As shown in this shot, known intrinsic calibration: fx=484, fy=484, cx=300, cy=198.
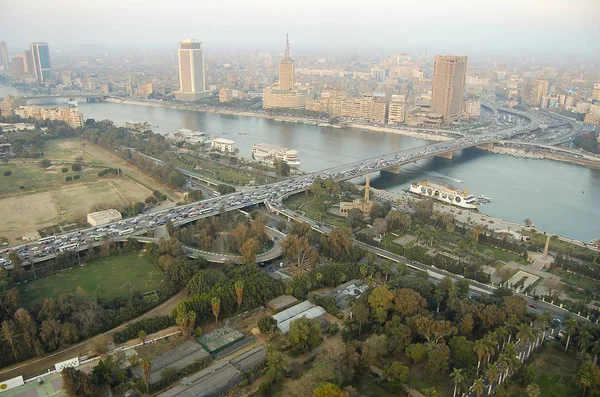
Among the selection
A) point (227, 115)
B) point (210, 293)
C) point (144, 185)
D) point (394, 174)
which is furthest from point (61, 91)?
point (210, 293)

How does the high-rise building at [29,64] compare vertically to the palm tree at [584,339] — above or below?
above

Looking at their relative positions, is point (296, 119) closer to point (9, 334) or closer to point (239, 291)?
point (239, 291)

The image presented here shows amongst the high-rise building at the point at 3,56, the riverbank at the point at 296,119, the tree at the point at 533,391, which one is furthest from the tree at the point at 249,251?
the high-rise building at the point at 3,56

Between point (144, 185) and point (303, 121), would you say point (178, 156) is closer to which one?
point (144, 185)

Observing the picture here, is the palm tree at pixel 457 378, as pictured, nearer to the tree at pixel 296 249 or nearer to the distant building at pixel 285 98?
the tree at pixel 296 249

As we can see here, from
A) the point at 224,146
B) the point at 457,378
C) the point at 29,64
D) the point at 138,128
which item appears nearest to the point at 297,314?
the point at 457,378

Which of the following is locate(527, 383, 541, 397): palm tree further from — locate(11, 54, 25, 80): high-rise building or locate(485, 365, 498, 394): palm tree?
locate(11, 54, 25, 80): high-rise building
